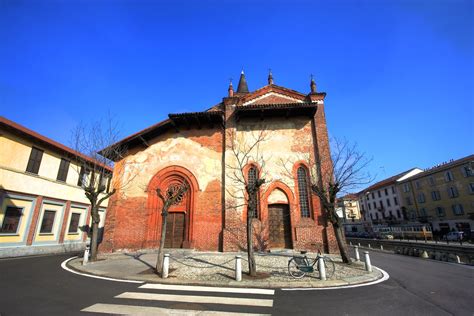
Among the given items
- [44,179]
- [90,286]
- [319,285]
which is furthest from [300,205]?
[44,179]

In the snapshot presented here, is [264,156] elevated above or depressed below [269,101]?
below

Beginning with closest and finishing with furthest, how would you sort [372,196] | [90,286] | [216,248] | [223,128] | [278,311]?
[278,311]
[90,286]
[216,248]
[223,128]
[372,196]

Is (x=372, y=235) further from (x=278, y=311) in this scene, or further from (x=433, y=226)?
(x=278, y=311)

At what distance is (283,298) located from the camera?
5969 millimetres

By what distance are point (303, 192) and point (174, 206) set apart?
28.5 feet

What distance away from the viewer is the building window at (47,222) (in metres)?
16.6

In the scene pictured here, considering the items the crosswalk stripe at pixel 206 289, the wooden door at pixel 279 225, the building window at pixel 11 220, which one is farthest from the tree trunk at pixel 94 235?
the wooden door at pixel 279 225

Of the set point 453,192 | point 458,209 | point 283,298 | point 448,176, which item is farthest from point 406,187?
point 283,298

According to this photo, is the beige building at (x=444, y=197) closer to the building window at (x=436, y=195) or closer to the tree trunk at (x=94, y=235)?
the building window at (x=436, y=195)

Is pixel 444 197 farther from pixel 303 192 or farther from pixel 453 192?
pixel 303 192

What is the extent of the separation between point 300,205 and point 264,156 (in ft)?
12.9

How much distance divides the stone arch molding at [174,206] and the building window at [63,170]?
855 cm

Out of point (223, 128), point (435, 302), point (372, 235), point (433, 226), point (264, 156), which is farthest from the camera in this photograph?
point (372, 235)

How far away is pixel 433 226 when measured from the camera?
37719 mm
